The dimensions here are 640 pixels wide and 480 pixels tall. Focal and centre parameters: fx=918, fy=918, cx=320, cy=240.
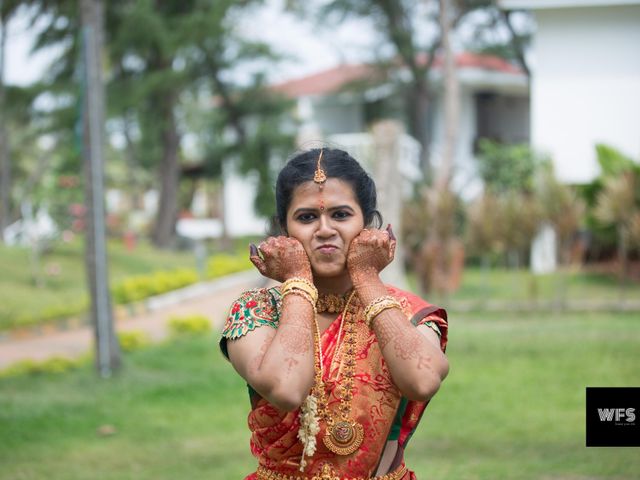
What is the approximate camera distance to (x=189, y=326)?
11.7m

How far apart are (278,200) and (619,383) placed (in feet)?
19.8

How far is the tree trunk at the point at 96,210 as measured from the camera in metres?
8.88

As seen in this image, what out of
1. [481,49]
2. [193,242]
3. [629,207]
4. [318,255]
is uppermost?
[481,49]

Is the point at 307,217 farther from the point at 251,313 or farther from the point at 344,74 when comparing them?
the point at 344,74

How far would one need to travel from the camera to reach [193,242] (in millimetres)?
26062

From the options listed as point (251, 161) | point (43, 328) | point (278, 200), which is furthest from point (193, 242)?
point (278, 200)

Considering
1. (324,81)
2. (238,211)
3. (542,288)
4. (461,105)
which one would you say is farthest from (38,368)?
(238,211)

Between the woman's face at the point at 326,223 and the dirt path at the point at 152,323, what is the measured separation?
8.63 m

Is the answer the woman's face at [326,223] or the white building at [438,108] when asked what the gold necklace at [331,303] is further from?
the white building at [438,108]

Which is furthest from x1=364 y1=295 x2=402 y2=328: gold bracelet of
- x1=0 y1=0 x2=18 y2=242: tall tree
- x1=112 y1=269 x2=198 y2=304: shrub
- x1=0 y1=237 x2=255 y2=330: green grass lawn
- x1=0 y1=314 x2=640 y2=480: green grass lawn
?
x1=0 y1=0 x2=18 y2=242: tall tree

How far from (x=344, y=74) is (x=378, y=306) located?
91.9 feet

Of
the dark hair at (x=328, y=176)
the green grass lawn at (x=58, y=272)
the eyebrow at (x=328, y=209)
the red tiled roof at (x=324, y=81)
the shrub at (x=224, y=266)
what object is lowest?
the shrub at (x=224, y=266)

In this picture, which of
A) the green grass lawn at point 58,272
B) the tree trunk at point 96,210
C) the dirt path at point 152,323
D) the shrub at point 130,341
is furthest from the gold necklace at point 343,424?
the green grass lawn at point 58,272

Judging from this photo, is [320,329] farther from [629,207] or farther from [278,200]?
[629,207]
